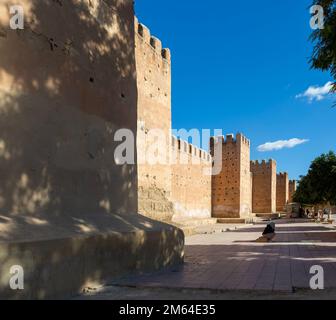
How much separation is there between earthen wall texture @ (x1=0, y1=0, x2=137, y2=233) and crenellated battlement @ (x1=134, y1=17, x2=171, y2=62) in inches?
354

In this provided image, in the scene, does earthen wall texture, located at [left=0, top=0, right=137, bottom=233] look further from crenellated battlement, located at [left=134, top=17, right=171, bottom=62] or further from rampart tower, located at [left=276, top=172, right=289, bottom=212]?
rampart tower, located at [left=276, top=172, right=289, bottom=212]

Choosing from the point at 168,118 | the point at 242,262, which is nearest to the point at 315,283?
the point at 242,262

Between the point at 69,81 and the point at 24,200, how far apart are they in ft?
6.93

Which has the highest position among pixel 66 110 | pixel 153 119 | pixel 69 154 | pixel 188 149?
pixel 153 119

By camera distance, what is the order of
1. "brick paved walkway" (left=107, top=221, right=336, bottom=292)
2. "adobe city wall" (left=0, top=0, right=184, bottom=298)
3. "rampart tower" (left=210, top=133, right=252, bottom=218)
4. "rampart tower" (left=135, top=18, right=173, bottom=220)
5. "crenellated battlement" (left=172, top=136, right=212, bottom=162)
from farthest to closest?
"rampart tower" (left=210, top=133, right=252, bottom=218), "crenellated battlement" (left=172, top=136, right=212, bottom=162), "rampart tower" (left=135, top=18, right=173, bottom=220), "brick paved walkway" (left=107, top=221, right=336, bottom=292), "adobe city wall" (left=0, top=0, right=184, bottom=298)

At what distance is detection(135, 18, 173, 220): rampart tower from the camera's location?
53.8 ft

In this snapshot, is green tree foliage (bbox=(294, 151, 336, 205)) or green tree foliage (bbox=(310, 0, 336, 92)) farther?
green tree foliage (bbox=(294, 151, 336, 205))

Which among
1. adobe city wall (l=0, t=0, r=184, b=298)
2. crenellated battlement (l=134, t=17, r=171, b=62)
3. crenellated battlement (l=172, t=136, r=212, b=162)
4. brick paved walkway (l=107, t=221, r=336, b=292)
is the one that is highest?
crenellated battlement (l=134, t=17, r=171, b=62)

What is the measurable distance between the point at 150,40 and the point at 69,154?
42.6 feet

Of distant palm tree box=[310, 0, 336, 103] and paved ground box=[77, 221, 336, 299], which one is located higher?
distant palm tree box=[310, 0, 336, 103]

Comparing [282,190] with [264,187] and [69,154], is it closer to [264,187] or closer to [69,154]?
[264,187]

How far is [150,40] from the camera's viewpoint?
17906 mm

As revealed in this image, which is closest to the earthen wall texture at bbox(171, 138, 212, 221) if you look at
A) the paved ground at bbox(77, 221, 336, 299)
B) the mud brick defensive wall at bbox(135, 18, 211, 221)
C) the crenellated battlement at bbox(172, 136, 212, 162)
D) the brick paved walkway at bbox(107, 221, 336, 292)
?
the crenellated battlement at bbox(172, 136, 212, 162)

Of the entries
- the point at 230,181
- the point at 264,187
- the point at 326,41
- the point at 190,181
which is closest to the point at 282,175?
the point at 264,187
